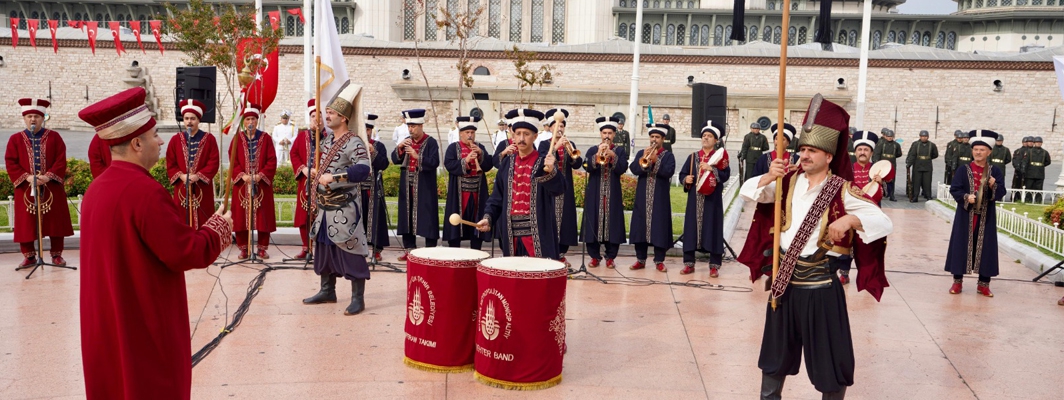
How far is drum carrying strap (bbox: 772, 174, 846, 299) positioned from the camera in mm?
4352

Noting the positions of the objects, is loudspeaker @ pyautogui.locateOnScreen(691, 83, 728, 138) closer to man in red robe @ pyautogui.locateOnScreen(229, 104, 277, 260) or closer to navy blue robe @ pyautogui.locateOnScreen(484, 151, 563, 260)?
navy blue robe @ pyautogui.locateOnScreen(484, 151, 563, 260)

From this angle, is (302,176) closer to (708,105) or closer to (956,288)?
(708,105)

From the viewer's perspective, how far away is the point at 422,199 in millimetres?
10148

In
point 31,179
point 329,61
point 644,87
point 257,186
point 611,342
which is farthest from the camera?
point 644,87

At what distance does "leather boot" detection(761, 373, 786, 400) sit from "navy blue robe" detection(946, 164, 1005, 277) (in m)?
4.96

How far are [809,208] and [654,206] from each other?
17.2 feet

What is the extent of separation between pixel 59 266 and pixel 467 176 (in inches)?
169

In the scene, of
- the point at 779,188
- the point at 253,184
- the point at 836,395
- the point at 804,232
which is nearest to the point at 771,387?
the point at 836,395

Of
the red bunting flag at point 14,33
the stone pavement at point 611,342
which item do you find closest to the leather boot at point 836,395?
the stone pavement at point 611,342

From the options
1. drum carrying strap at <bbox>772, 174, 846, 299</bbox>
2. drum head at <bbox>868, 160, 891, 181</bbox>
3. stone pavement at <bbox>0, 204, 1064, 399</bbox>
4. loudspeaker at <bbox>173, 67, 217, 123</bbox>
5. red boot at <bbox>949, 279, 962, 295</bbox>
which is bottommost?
stone pavement at <bbox>0, 204, 1064, 399</bbox>

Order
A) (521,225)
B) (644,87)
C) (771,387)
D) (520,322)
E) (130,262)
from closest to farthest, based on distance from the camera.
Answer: (130,262)
(771,387)
(520,322)
(521,225)
(644,87)

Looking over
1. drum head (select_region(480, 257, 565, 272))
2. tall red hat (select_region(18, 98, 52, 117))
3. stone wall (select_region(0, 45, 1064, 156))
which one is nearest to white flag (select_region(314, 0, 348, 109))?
tall red hat (select_region(18, 98, 52, 117))

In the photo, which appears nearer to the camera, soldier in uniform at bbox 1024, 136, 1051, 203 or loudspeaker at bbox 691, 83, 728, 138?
loudspeaker at bbox 691, 83, 728, 138

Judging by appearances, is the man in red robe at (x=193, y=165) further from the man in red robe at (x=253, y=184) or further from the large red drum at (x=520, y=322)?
the large red drum at (x=520, y=322)
